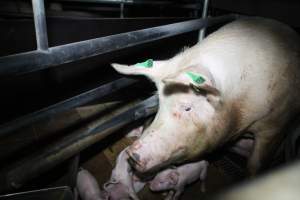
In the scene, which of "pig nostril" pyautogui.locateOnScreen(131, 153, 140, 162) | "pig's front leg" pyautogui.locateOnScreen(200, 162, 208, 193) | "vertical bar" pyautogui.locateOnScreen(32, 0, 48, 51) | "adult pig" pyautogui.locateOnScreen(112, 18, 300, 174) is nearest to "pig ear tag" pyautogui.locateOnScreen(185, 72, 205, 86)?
"adult pig" pyautogui.locateOnScreen(112, 18, 300, 174)

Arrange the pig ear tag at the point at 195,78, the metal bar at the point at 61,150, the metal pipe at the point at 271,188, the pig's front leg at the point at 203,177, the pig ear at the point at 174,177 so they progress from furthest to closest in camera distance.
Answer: the pig's front leg at the point at 203,177 → the pig ear at the point at 174,177 → the pig ear tag at the point at 195,78 → the metal bar at the point at 61,150 → the metal pipe at the point at 271,188

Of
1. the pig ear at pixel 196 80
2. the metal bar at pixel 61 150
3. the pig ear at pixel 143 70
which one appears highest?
the pig ear at pixel 196 80

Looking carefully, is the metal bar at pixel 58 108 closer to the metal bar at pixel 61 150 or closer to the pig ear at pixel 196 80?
the metal bar at pixel 61 150

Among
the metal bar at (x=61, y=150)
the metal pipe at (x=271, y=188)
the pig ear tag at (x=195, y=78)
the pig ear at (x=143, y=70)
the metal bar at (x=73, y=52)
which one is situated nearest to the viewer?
the metal pipe at (x=271, y=188)

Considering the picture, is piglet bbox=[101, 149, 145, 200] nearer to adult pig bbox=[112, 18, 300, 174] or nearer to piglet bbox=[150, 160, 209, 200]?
piglet bbox=[150, 160, 209, 200]

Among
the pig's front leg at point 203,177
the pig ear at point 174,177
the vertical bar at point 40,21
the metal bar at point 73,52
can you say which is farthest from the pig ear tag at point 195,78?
the pig's front leg at point 203,177

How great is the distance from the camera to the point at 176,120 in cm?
168

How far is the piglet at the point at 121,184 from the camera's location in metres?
2.27

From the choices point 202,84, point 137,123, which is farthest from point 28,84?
point 202,84

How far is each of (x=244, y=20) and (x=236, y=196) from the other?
2.31 meters

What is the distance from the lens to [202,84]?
1.42 meters

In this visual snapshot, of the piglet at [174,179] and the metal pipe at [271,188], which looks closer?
the metal pipe at [271,188]

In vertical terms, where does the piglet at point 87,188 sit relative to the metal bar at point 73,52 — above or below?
below

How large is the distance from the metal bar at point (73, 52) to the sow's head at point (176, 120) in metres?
0.25
